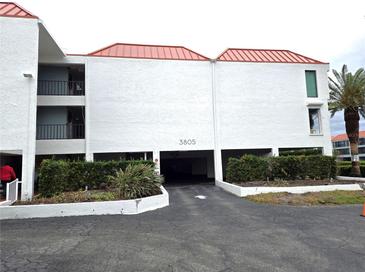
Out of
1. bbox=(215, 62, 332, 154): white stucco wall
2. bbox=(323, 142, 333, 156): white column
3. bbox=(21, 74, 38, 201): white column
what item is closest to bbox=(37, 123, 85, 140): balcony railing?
bbox=(21, 74, 38, 201): white column

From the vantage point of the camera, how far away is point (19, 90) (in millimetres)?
10938

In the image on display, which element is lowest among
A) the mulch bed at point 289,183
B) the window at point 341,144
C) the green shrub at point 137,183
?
the mulch bed at point 289,183

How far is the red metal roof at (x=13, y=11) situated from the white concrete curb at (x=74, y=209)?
9.17m

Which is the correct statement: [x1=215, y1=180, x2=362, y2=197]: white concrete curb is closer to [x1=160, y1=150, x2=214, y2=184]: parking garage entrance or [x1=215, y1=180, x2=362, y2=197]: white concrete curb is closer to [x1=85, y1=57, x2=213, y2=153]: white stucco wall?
[x1=85, y1=57, x2=213, y2=153]: white stucco wall

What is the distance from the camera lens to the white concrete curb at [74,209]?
25.8 feet

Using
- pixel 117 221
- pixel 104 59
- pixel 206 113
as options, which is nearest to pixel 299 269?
pixel 117 221

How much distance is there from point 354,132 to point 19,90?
832 inches

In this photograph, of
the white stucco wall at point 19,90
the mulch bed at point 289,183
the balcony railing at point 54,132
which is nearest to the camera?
the white stucco wall at point 19,90

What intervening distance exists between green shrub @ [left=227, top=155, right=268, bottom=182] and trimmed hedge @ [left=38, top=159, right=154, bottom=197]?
4819 millimetres

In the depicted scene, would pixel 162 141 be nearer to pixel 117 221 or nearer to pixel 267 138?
pixel 267 138

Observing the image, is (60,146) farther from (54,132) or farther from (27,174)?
(27,174)

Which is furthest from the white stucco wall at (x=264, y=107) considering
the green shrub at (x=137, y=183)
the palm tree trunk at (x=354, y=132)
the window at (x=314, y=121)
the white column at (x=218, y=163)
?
the green shrub at (x=137, y=183)

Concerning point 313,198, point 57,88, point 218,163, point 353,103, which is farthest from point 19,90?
point 353,103

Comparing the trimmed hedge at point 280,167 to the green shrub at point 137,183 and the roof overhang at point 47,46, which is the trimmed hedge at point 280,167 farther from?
the roof overhang at point 47,46
